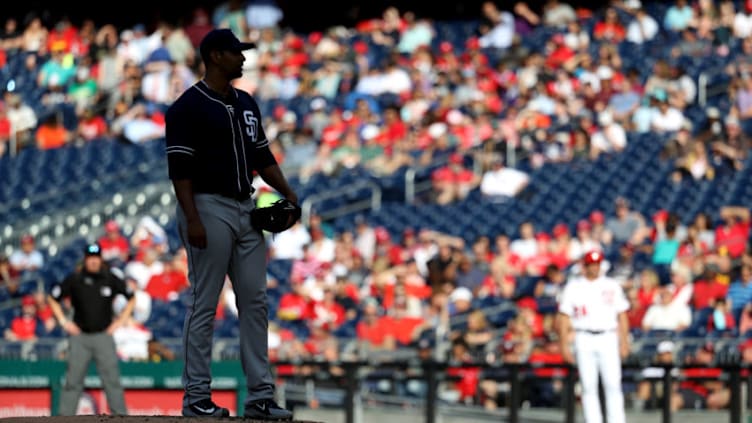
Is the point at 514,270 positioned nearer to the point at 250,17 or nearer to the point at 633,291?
the point at 633,291

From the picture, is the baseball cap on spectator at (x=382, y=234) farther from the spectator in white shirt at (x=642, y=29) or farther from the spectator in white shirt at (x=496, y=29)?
the spectator in white shirt at (x=496, y=29)

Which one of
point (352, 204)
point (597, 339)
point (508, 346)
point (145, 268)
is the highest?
point (352, 204)

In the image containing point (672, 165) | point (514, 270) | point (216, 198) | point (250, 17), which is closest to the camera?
point (216, 198)

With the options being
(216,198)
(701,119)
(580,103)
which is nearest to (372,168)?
(580,103)

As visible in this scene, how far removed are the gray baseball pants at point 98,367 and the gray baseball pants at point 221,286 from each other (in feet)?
16.4

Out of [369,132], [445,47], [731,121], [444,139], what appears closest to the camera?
[731,121]

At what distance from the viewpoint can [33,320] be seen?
17719 millimetres

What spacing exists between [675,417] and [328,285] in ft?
15.9

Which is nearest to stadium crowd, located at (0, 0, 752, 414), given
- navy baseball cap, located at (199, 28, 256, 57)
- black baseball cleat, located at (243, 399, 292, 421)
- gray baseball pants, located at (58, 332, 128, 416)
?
gray baseball pants, located at (58, 332, 128, 416)

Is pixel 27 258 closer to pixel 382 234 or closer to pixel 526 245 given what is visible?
pixel 382 234

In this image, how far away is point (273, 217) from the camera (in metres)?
7.20

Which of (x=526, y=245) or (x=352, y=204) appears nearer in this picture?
(x=526, y=245)

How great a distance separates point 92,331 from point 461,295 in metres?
5.51

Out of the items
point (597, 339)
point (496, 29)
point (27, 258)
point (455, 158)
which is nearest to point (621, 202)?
point (455, 158)
